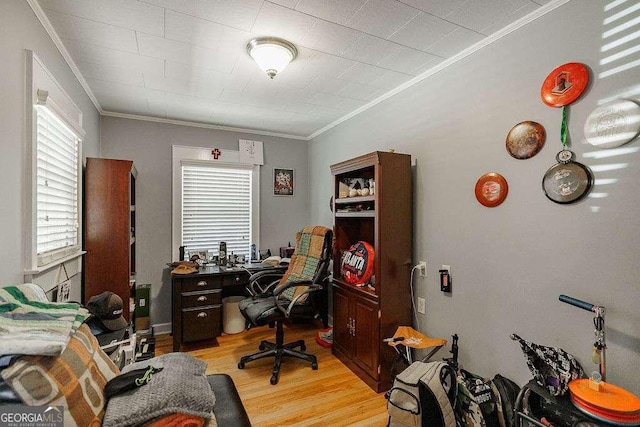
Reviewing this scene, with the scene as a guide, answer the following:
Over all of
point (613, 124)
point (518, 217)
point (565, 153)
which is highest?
point (613, 124)

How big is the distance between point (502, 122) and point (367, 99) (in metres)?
1.42

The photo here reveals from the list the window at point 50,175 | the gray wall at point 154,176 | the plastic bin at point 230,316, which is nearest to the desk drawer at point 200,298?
the plastic bin at point 230,316

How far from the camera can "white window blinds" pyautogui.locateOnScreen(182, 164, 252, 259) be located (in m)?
3.77

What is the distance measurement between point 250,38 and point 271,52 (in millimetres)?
153

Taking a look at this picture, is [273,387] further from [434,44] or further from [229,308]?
[434,44]

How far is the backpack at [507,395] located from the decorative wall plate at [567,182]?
109cm

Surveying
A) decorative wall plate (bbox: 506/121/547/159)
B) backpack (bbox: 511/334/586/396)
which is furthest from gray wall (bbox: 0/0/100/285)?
decorative wall plate (bbox: 506/121/547/159)

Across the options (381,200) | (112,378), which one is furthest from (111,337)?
(381,200)

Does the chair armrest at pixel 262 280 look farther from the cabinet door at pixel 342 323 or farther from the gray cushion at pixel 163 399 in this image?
the gray cushion at pixel 163 399

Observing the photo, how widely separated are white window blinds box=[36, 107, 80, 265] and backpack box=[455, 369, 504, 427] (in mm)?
2559

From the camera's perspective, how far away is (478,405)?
5.48 feet

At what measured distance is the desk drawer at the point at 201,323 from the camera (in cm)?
305

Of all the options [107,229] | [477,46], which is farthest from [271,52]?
[107,229]

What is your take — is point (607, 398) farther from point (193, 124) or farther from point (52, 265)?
point (193, 124)
